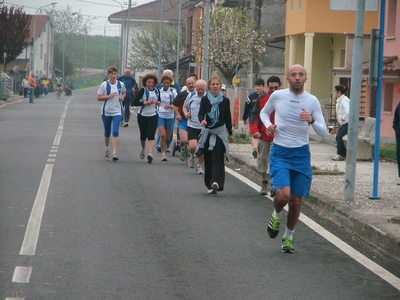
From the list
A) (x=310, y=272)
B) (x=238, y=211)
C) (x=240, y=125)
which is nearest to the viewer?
(x=310, y=272)

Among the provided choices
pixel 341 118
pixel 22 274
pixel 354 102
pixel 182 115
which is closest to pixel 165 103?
pixel 182 115

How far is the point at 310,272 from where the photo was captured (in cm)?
792

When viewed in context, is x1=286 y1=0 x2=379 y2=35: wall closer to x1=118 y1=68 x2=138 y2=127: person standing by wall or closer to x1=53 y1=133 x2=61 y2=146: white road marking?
x1=118 y1=68 x2=138 y2=127: person standing by wall

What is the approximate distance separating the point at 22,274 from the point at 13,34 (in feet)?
202

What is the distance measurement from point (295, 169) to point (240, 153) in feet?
38.2

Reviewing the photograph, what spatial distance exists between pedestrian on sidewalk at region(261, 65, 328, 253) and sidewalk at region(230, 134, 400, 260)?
1.11 m

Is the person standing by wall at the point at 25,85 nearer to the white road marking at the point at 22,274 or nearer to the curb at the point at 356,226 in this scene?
the curb at the point at 356,226

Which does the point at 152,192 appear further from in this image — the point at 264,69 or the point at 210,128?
the point at 264,69

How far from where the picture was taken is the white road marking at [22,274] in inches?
282

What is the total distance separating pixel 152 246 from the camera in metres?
8.91

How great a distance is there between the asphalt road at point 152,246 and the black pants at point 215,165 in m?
0.24

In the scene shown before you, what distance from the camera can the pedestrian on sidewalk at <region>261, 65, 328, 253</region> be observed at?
8742 millimetres

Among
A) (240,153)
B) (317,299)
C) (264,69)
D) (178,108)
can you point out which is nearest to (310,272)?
(317,299)

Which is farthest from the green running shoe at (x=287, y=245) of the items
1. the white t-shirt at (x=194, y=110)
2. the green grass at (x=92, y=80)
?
the green grass at (x=92, y=80)
